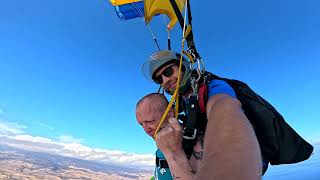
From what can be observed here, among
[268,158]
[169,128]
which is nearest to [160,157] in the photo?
[169,128]

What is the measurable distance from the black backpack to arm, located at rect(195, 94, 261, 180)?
761 millimetres

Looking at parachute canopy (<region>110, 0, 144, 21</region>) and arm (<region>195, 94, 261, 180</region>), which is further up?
parachute canopy (<region>110, 0, 144, 21</region>)

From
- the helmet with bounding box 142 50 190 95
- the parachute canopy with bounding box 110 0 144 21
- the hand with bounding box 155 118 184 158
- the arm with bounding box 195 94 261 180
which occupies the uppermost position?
the parachute canopy with bounding box 110 0 144 21

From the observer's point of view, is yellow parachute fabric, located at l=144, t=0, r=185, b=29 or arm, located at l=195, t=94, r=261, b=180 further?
yellow parachute fabric, located at l=144, t=0, r=185, b=29

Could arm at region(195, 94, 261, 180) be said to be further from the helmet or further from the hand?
the helmet

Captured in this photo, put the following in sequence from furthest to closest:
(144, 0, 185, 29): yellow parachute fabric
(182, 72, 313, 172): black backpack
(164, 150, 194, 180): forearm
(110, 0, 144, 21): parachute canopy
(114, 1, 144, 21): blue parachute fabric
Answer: (114, 1, 144, 21): blue parachute fabric
(110, 0, 144, 21): parachute canopy
(144, 0, 185, 29): yellow parachute fabric
(182, 72, 313, 172): black backpack
(164, 150, 194, 180): forearm

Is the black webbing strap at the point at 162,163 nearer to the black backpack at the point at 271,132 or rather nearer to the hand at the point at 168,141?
the black backpack at the point at 271,132

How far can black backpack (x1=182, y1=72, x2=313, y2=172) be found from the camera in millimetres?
2139

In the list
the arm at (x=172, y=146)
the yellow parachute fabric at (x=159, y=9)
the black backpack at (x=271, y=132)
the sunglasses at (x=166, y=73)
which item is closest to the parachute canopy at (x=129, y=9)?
the yellow parachute fabric at (x=159, y=9)

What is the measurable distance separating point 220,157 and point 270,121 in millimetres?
1124

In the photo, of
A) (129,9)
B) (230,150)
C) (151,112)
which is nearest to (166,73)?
(151,112)

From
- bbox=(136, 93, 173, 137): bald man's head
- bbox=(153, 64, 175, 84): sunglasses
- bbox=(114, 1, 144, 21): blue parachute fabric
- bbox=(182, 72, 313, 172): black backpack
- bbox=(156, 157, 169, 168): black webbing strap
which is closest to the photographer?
bbox=(182, 72, 313, 172): black backpack

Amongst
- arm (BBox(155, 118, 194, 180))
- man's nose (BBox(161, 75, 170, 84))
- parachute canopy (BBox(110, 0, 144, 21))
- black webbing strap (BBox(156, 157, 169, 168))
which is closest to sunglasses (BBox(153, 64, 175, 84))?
man's nose (BBox(161, 75, 170, 84))

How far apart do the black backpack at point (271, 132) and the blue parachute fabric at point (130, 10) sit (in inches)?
134
